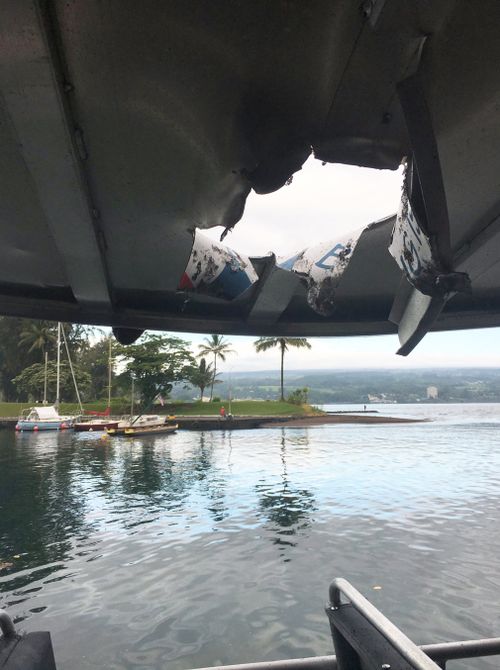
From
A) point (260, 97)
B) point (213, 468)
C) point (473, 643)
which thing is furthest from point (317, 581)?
point (213, 468)

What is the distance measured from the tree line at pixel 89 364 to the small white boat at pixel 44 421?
28.4ft

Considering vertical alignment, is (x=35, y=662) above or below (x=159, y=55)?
below

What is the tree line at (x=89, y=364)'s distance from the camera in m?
80.7

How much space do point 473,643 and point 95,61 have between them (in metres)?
4.31

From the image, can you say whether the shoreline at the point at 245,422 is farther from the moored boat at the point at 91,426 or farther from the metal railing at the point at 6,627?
the metal railing at the point at 6,627

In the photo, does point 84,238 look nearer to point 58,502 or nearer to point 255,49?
point 255,49

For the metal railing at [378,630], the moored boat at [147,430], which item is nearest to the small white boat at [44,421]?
the moored boat at [147,430]

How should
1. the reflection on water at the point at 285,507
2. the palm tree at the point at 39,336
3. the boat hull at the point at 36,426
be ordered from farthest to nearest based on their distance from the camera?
the palm tree at the point at 39,336 < the boat hull at the point at 36,426 < the reflection on water at the point at 285,507

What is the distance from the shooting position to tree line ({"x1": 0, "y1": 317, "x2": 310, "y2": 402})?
80.7m

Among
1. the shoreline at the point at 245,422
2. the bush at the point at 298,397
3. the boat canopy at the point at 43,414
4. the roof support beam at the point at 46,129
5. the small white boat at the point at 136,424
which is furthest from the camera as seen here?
the bush at the point at 298,397

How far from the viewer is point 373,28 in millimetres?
2166

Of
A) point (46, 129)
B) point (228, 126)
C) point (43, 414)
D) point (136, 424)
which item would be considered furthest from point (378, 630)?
point (43, 414)

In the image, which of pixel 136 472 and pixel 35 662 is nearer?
pixel 35 662

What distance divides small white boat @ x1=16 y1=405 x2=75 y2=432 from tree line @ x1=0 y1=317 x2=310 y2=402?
8643 mm
